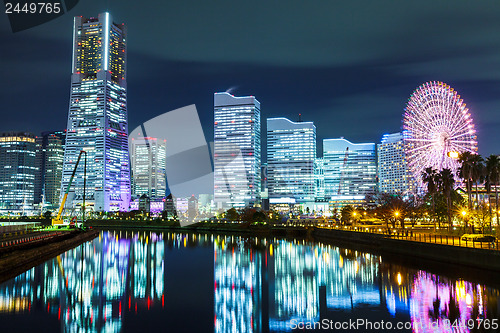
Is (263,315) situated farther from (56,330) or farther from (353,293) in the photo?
(56,330)

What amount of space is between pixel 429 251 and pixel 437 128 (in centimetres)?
4134

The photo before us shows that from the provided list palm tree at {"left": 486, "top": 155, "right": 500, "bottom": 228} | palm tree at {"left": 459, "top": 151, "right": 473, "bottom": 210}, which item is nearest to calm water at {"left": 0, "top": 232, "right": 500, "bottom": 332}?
palm tree at {"left": 486, "top": 155, "right": 500, "bottom": 228}

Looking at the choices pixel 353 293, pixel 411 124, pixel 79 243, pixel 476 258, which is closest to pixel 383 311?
pixel 353 293

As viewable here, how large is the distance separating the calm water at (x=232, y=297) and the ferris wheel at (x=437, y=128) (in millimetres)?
37127

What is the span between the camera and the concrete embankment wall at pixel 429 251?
39.7 metres

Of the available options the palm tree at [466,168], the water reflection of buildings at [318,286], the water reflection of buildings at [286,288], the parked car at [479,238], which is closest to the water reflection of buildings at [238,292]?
the water reflection of buildings at [286,288]

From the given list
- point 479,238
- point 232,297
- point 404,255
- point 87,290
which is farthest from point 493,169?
point 87,290

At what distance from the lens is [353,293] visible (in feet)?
122

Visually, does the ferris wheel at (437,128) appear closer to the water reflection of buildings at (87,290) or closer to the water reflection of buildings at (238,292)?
the water reflection of buildings at (238,292)

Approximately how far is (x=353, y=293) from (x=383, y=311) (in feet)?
22.5

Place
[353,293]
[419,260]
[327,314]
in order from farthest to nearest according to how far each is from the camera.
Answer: [419,260] → [353,293] → [327,314]

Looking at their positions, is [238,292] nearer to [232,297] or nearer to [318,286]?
[232,297]

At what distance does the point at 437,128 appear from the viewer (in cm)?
8494

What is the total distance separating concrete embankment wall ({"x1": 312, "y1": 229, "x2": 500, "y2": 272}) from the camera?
3970cm
